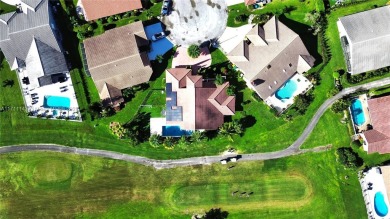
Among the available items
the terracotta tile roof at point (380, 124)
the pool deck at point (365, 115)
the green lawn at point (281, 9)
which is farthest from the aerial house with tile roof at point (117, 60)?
the terracotta tile roof at point (380, 124)

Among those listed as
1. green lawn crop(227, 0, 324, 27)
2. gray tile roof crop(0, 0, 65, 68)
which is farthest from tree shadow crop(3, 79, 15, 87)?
green lawn crop(227, 0, 324, 27)

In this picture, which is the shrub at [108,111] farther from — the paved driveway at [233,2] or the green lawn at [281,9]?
the paved driveway at [233,2]

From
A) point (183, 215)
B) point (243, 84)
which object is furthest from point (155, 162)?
point (243, 84)

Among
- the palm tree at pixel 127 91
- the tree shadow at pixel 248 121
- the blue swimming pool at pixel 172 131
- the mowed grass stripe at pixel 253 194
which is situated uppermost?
the palm tree at pixel 127 91

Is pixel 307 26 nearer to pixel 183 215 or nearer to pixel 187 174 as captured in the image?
pixel 187 174

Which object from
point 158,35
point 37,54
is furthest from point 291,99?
point 37,54

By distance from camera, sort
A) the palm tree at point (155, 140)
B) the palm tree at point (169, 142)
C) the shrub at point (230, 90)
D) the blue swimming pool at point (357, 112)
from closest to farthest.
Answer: the shrub at point (230, 90) → the palm tree at point (155, 140) → the palm tree at point (169, 142) → the blue swimming pool at point (357, 112)
